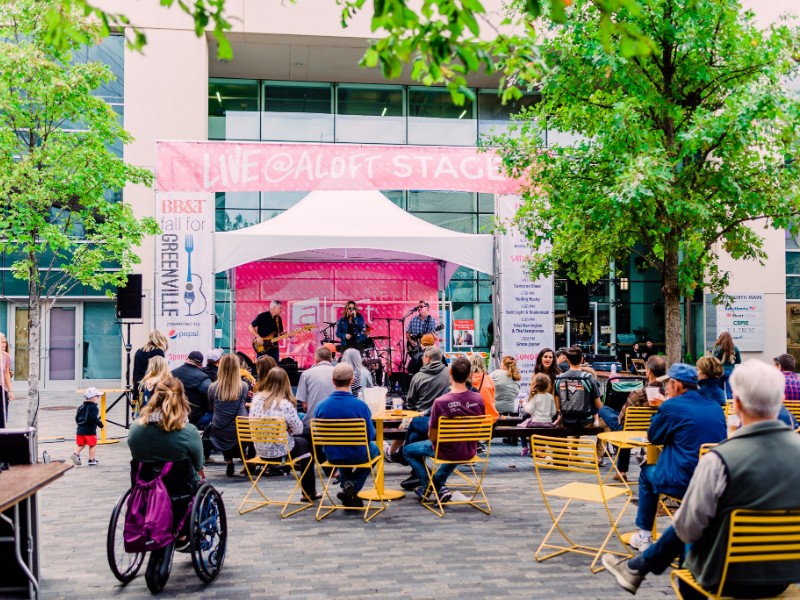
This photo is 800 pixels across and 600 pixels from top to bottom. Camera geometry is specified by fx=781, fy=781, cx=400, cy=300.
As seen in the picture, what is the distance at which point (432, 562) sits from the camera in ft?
17.3

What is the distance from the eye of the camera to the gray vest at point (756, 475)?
291cm

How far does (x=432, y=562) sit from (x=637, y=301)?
814 inches

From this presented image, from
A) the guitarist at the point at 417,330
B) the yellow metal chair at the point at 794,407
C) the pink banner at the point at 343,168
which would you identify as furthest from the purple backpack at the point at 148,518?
the guitarist at the point at 417,330

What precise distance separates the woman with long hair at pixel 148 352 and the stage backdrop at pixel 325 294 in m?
5.64

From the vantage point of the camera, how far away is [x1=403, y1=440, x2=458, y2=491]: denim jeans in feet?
22.8

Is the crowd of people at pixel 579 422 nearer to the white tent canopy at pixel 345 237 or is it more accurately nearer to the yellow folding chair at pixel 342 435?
the yellow folding chair at pixel 342 435

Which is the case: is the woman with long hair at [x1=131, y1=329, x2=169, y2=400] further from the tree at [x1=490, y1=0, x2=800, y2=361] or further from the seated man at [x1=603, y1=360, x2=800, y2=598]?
the seated man at [x1=603, y1=360, x2=800, y2=598]

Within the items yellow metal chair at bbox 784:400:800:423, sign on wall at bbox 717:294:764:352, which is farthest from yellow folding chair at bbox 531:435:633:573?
→ sign on wall at bbox 717:294:764:352

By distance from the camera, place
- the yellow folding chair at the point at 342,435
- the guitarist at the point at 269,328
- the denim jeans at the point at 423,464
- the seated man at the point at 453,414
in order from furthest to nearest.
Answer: the guitarist at the point at 269,328
the denim jeans at the point at 423,464
the seated man at the point at 453,414
the yellow folding chair at the point at 342,435

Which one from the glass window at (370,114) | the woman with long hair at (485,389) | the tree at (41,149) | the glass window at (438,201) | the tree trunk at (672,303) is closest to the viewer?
the woman with long hair at (485,389)

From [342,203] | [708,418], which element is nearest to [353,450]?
[708,418]

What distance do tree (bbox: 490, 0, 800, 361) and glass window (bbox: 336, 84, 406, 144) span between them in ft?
37.7

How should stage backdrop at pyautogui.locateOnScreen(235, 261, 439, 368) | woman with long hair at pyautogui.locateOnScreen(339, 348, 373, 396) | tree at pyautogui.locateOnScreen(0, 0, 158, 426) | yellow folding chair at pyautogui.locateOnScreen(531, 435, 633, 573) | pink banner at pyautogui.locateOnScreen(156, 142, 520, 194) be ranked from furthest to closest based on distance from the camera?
1. stage backdrop at pyautogui.locateOnScreen(235, 261, 439, 368)
2. pink banner at pyautogui.locateOnScreen(156, 142, 520, 194)
3. tree at pyautogui.locateOnScreen(0, 0, 158, 426)
4. woman with long hair at pyautogui.locateOnScreen(339, 348, 373, 396)
5. yellow folding chair at pyautogui.locateOnScreen(531, 435, 633, 573)

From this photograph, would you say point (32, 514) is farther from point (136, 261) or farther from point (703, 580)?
point (136, 261)
